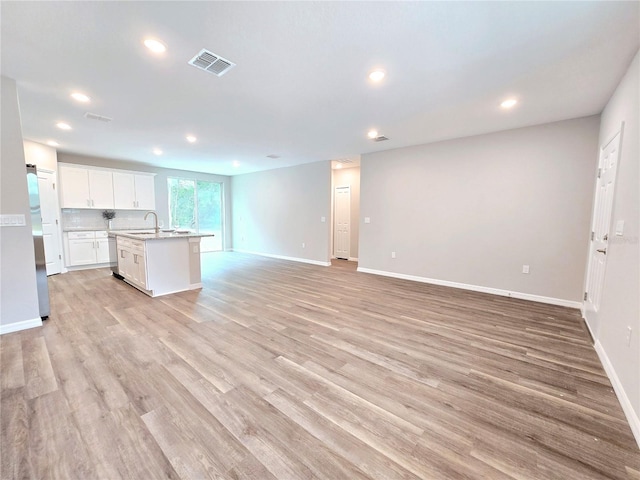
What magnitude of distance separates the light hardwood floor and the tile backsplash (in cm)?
373

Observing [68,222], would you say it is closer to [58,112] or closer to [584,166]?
[58,112]

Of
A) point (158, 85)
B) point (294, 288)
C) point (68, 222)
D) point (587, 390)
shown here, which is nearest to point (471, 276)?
point (587, 390)

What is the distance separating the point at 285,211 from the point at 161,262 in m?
3.96

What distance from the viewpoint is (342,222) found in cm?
812

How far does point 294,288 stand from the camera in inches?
182

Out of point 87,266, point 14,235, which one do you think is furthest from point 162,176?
point 14,235

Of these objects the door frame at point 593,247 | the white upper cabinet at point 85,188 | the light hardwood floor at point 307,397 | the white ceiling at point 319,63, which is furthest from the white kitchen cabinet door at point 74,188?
the door frame at point 593,247

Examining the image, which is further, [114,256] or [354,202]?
[354,202]

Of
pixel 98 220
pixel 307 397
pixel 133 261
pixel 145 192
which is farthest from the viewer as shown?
pixel 145 192

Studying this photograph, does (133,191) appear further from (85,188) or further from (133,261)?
(133,261)

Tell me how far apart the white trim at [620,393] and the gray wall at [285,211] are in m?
5.01

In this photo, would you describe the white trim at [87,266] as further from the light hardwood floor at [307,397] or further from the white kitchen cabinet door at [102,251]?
the light hardwood floor at [307,397]

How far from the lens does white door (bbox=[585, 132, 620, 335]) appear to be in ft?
8.87

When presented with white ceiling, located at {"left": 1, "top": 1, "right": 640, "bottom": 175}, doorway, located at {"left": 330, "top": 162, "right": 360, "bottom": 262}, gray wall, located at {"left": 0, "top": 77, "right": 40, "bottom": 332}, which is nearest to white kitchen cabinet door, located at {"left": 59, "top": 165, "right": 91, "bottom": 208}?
white ceiling, located at {"left": 1, "top": 1, "right": 640, "bottom": 175}
